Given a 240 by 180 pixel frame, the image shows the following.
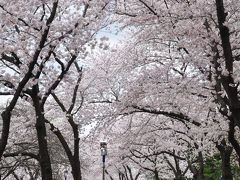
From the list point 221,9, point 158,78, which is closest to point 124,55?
point 158,78

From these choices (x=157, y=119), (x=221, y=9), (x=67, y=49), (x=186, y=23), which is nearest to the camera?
(x=221, y=9)

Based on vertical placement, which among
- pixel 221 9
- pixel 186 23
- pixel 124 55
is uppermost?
pixel 124 55

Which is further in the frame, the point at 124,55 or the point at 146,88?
the point at 124,55

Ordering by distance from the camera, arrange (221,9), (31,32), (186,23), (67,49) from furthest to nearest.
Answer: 1. (67,49)
2. (31,32)
3. (186,23)
4. (221,9)

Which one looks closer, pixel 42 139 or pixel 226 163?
pixel 42 139

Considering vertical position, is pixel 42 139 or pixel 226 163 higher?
pixel 42 139

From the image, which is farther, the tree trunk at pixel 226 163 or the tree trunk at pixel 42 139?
the tree trunk at pixel 226 163

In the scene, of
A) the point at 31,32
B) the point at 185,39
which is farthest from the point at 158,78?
the point at 31,32

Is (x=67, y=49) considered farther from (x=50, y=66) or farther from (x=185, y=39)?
(x=185, y=39)

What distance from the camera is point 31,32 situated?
31.2ft

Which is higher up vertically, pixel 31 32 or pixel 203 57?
pixel 31 32

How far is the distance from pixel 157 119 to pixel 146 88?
5.04 meters

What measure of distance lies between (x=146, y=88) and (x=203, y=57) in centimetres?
230

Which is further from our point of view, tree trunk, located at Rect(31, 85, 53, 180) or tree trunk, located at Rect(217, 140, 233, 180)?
tree trunk, located at Rect(217, 140, 233, 180)
